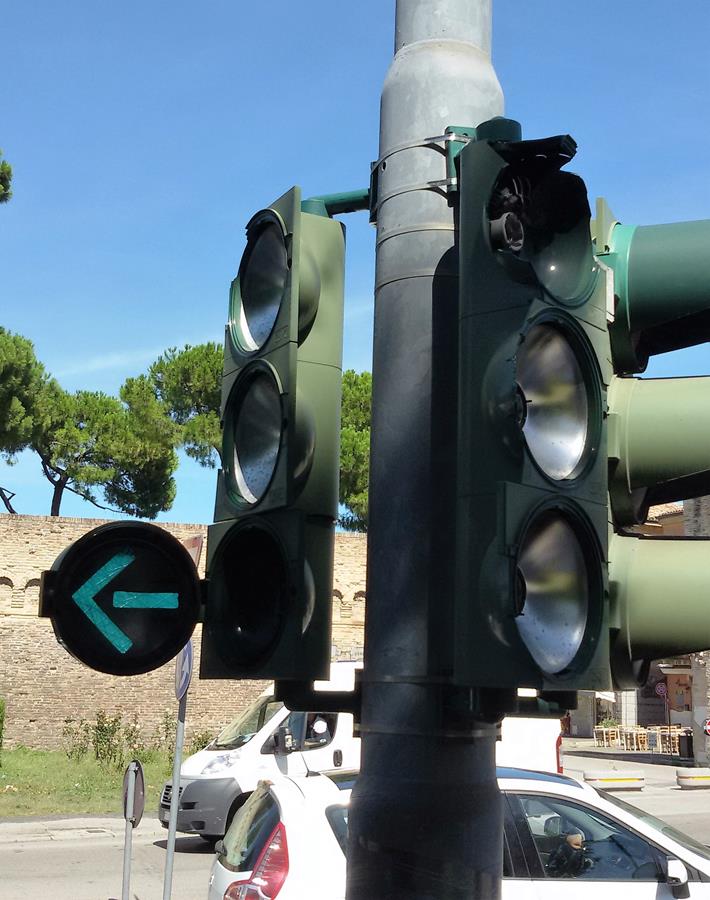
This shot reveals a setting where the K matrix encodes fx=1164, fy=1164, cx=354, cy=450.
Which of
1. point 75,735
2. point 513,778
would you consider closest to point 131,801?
point 513,778

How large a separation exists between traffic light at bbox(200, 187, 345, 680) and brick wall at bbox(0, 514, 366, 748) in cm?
2678

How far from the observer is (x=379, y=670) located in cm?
196

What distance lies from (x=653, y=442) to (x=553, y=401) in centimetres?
24

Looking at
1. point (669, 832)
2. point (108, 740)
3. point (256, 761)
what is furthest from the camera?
point (108, 740)

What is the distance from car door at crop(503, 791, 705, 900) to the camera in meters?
6.65

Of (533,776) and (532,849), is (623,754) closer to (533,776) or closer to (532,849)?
(533,776)

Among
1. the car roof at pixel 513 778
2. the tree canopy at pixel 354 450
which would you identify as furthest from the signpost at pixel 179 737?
the tree canopy at pixel 354 450

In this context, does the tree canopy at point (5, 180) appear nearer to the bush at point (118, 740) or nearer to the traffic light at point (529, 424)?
the bush at point (118, 740)

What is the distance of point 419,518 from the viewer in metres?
1.96

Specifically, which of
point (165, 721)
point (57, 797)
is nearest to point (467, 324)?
point (57, 797)

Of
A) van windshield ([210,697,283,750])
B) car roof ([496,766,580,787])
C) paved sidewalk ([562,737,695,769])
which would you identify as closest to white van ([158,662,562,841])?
van windshield ([210,697,283,750])

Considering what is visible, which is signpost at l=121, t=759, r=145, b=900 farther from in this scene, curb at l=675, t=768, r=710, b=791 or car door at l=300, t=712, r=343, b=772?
curb at l=675, t=768, r=710, b=791

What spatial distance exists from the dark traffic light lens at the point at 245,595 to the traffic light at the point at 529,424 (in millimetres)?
522

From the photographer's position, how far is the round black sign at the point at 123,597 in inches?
84.7
